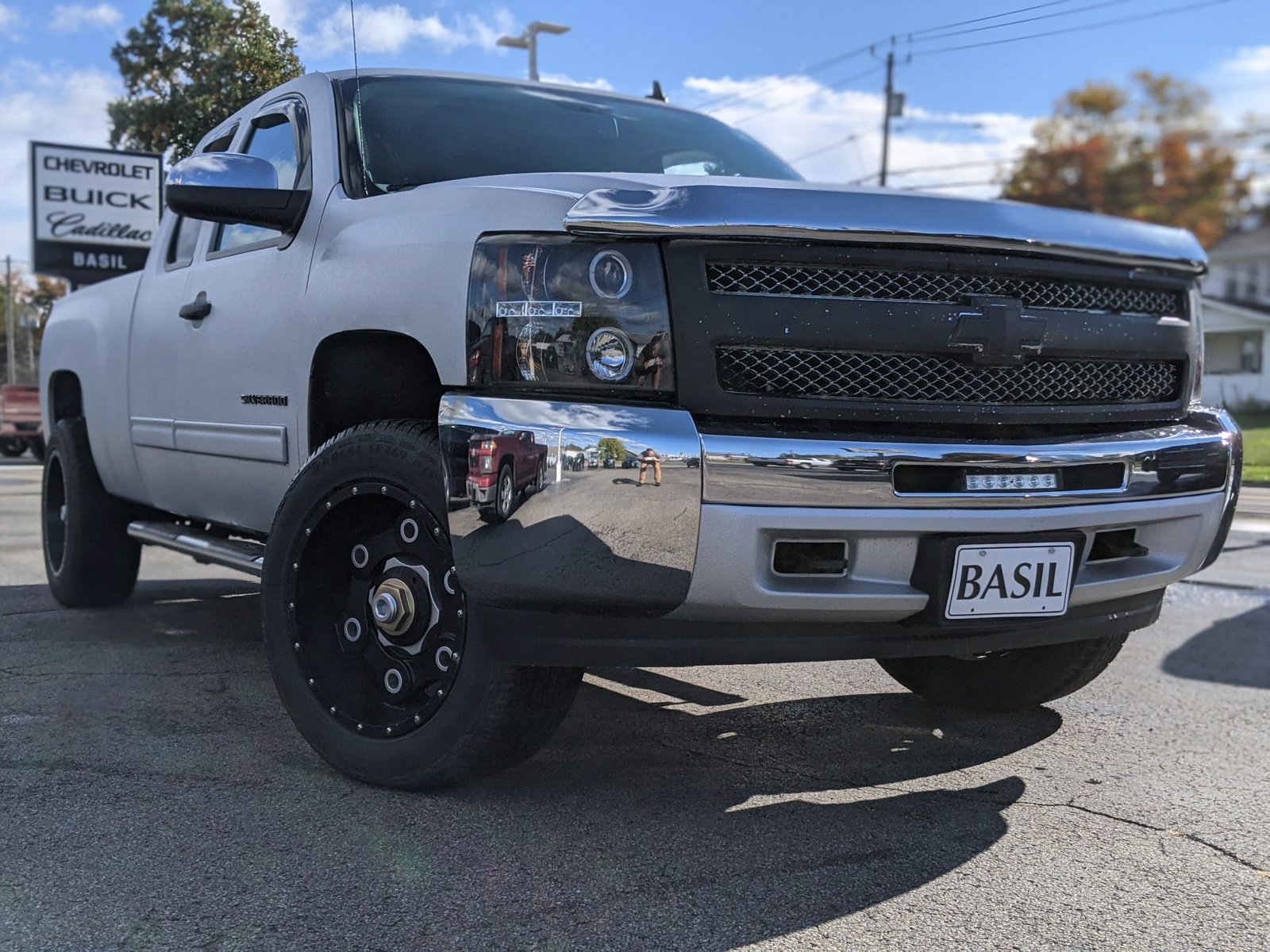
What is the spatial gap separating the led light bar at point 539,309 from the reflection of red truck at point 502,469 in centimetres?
26

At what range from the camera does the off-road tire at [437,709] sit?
291cm

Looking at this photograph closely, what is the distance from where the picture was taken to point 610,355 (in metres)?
2.68

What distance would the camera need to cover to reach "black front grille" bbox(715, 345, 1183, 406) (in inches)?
107

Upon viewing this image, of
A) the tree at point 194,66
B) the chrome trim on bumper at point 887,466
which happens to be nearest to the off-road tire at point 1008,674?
the chrome trim on bumper at point 887,466

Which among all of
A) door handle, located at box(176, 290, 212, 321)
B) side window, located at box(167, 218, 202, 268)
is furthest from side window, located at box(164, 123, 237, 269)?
door handle, located at box(176, 290, 212, 321)

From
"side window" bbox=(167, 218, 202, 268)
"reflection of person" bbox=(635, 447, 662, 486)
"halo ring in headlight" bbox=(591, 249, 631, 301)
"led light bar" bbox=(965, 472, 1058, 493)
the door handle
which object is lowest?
"led light bar" bbox=(965, 472, 1058, 493)

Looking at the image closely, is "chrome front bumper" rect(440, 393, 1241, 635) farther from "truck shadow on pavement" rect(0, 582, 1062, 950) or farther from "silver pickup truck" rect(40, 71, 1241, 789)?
"truck shadow on pavement" rect(0, 582, 1062, 950)

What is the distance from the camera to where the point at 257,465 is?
3.97 metres

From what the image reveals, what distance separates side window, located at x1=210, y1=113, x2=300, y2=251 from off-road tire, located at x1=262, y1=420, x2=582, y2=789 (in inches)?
41.1

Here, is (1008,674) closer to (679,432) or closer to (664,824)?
(664,824)

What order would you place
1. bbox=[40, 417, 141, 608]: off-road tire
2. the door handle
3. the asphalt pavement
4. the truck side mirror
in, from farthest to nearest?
1. bbox=[40, 417, 141, 608]: off-road tire
2. the door handle
3. the truck side mirror
4. the asphalt pavement

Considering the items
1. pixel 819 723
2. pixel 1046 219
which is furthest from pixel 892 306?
pixel 819 723

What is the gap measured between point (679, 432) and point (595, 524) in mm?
250

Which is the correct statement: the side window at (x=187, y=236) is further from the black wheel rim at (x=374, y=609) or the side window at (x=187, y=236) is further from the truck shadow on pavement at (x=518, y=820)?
the black wheel rim at (x=374, y=609)
